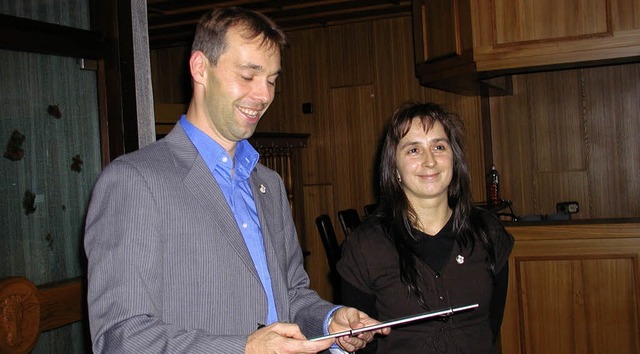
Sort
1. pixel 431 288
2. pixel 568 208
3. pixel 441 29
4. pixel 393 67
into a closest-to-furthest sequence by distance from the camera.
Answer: pixel 431 288
pixel 441 29
pixel 568 208
pixel 393 67

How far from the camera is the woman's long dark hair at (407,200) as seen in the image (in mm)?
1888

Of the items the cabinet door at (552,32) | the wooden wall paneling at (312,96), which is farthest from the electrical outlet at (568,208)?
the wooden wall paneling at (312,96)

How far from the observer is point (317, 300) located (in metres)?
1.61

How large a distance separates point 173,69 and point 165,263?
6.88m

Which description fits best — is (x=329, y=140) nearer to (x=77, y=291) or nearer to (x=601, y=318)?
(x=601, y=318)

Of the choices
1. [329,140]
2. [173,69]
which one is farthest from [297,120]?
[173,69]

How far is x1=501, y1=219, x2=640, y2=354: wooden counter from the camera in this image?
10.2 feet

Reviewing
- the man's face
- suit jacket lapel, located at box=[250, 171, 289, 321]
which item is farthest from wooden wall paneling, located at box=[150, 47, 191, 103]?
the man's face

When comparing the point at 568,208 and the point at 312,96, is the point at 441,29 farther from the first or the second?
the point at 312,96

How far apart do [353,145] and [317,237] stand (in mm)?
1089

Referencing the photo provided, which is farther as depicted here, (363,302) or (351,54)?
(351,54)

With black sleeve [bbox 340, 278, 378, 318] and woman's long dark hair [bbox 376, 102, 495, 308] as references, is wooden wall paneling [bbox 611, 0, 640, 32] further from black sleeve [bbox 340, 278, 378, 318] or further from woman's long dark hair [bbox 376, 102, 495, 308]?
black sleeve [bbox 340, 278, 378, 318]

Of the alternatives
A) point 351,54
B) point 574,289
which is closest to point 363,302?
point 574,289

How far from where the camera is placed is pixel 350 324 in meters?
1.46
